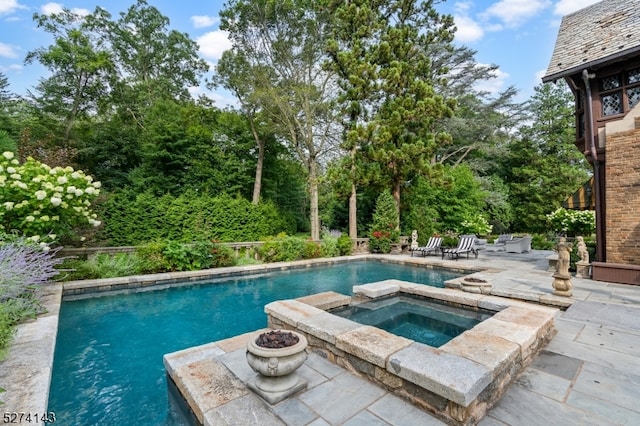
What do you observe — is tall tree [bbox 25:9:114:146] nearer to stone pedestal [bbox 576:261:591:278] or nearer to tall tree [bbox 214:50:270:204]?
tall tree [bbox 214:50:270:204]

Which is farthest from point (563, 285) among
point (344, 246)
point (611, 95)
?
point (344, 246)

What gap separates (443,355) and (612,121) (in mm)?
8367

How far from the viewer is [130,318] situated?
5.48m

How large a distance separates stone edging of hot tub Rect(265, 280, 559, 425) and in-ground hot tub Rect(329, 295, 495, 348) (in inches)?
34.7

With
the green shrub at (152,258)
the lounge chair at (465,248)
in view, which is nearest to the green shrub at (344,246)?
the lounge chair at (465,248)

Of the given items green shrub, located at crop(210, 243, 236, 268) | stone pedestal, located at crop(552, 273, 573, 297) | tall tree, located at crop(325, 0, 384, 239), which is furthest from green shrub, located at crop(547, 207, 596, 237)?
green shrub, located at crop(210, 243, 236, 268)

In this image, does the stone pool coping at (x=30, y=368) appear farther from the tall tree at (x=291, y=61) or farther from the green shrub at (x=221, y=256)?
the tall tree at (x=291, y=61)

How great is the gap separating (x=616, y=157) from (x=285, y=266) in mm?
9349

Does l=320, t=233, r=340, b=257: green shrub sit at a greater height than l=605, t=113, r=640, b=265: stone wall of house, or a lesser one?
lesser

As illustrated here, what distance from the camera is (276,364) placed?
2.37 m

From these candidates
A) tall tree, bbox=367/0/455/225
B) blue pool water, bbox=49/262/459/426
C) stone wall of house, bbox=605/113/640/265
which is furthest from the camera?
tall tree, bbox=367/0/455/225

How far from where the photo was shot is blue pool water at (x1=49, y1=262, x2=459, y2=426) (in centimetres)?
293

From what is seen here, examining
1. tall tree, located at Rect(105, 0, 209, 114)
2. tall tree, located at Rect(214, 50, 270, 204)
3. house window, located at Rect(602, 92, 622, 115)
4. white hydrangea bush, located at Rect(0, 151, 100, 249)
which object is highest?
tall tree, located at Rect(105, 0, 209, 114)

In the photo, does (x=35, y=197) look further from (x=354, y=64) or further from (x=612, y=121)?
(x=612, y=121)
